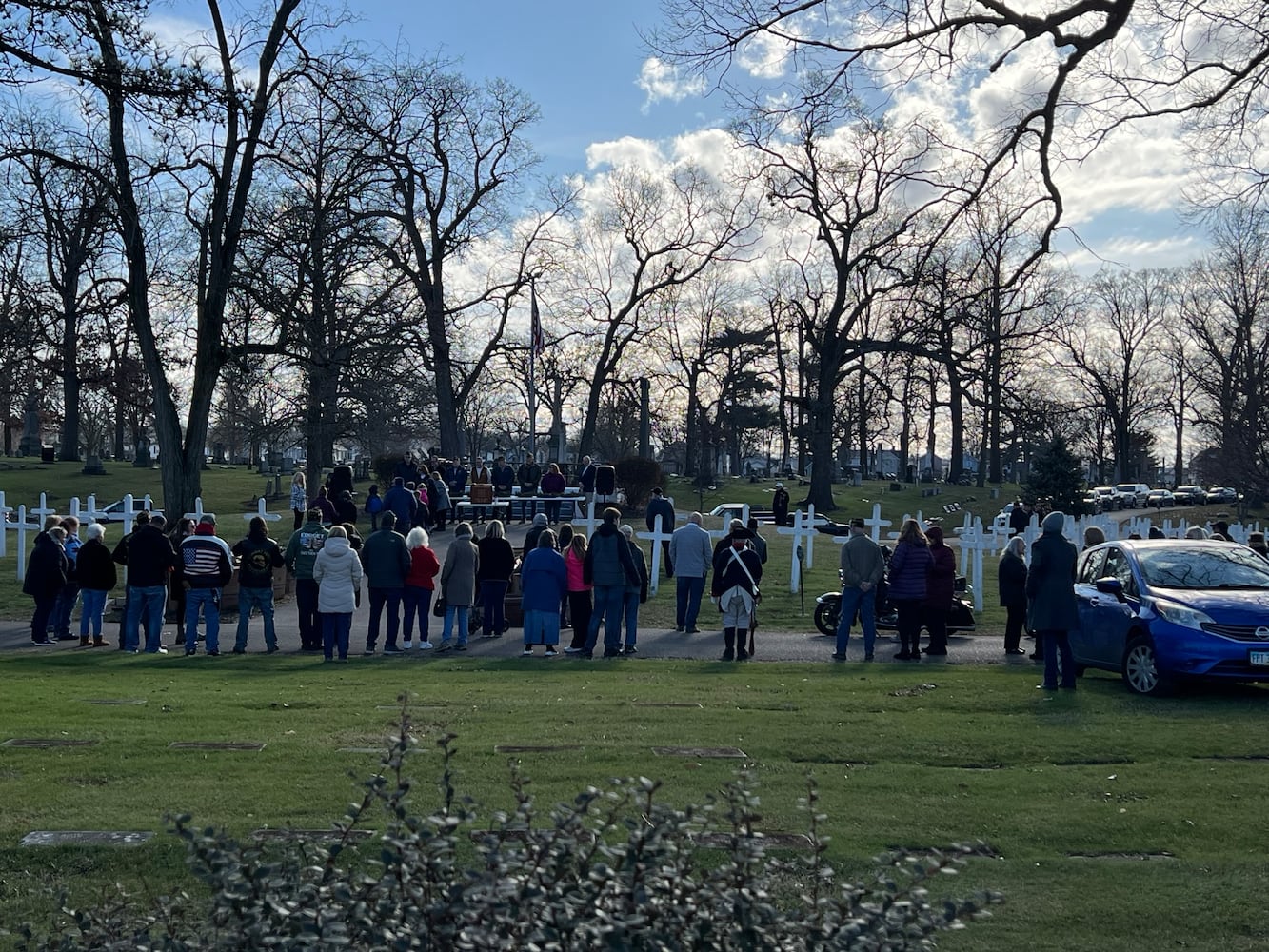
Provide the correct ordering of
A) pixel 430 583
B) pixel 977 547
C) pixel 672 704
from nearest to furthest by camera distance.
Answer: pixel 672 704 → pixel 430 583 → pixel 977 547

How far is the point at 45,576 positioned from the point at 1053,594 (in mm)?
13166

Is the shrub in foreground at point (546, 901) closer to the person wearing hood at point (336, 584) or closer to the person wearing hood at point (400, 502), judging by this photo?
the person wearing hood at point (336, 584)

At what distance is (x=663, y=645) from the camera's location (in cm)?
1850

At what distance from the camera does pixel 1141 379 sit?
89.7 meters

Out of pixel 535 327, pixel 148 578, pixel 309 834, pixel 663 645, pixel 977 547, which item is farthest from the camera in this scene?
pixel 535 327

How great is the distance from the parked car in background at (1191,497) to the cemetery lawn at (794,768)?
8300cm

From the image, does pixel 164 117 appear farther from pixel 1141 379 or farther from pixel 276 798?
A: pixel 1141 379

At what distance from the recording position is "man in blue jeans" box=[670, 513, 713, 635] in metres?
18.8

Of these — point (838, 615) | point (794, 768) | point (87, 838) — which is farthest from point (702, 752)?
point (838, 615)

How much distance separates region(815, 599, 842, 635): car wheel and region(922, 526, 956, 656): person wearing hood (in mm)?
2125

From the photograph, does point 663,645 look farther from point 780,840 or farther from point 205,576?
point 780,840

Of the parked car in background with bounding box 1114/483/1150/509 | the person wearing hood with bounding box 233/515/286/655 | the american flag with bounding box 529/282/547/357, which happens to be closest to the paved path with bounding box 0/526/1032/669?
the person wearing hood with bounding box 233/515/286/655

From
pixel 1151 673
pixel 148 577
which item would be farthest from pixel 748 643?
pixel 148 577

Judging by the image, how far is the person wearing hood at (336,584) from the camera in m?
16.2
